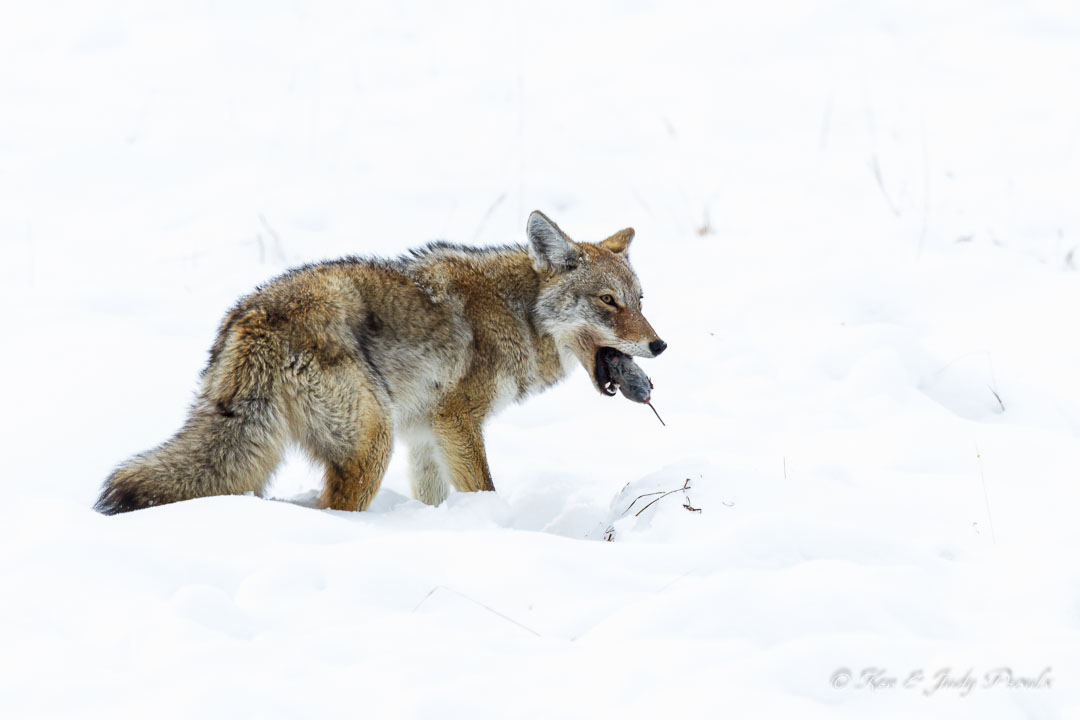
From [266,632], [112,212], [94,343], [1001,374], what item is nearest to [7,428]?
[94,343]

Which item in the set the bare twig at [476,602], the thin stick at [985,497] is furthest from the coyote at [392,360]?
the thin stick at [985,497]

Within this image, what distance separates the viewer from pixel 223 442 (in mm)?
4301

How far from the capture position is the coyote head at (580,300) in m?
5.79

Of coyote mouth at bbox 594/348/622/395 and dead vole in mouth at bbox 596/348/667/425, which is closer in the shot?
dead vole in mouth at bbox 596/348/667/425

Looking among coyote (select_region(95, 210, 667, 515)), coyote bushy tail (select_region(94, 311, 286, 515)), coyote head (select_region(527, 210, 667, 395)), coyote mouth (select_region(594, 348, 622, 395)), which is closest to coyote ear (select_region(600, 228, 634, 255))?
coyote (select_region(95, 210, 667, 515))

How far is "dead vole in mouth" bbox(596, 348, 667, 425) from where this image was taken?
5.71 m

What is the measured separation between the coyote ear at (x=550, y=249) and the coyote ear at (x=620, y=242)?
2.03 ft

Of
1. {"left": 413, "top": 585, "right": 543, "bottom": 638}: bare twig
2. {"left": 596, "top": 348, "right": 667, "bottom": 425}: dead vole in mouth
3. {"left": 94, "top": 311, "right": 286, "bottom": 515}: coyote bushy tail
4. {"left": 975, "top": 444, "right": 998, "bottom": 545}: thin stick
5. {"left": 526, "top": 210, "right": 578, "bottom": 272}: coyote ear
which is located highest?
{"left": 526, "top": 210, "right": 578, "bottom": 272}: coyote ear

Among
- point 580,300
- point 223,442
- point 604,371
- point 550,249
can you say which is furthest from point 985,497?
point 223,442

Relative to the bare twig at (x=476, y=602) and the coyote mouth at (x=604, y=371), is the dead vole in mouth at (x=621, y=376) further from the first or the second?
the bare twig at (x=476, y=602)

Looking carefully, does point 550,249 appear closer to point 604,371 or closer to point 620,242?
point 604,371

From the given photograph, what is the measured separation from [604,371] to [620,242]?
Result: 123cm

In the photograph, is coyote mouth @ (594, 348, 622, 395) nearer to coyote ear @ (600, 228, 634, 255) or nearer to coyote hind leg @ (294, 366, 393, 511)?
coyote ear @ (600, 228, 634, 255)

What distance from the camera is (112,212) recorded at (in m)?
9.45
